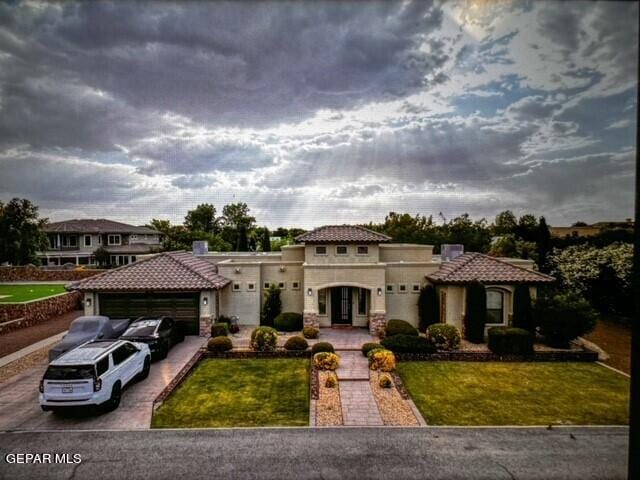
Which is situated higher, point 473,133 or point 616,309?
point 473,133

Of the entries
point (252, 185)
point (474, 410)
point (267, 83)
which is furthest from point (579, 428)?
point (252, 185)

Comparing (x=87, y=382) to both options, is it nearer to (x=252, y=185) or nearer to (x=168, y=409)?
(x=168, y=409)

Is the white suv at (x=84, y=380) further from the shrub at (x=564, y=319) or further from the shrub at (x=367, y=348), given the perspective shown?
the shrub at (x=564, y=319)

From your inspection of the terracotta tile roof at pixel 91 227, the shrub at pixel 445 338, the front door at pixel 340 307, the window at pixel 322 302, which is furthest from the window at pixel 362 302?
the terracotta tile roof at pixel 91 227

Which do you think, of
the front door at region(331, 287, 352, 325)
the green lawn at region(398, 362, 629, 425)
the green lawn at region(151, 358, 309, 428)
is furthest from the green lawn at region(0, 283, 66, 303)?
the green lawn at region(398, 362, 629, 425)

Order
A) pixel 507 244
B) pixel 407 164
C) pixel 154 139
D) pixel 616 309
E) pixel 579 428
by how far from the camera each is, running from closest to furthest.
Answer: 1. pixel 579 428
2. pixel 154 139
3. pixel 407 164
4. pixel 616 309
5. pixel 507 244

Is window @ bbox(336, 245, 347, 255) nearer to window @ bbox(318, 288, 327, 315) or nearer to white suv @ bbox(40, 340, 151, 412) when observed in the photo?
window @ bbox(318, 288, 327, 315)

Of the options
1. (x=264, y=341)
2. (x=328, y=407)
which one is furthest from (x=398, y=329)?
(x=328, y=407)
